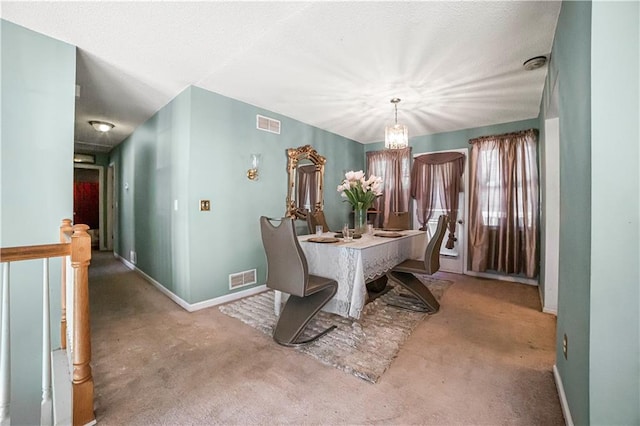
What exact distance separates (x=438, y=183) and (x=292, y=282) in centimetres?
355

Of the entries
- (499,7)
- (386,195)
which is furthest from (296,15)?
(386,195)

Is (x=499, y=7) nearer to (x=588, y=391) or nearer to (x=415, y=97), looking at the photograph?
(x=415, y=97)

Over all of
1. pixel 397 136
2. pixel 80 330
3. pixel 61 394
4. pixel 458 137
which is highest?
pixel 458 137

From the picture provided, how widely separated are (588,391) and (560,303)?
31.8 inches

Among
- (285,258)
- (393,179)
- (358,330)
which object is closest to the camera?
(285,258)

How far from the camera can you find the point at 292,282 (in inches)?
82.4

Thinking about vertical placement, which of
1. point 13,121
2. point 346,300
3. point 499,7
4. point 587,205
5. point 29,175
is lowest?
point 346,300

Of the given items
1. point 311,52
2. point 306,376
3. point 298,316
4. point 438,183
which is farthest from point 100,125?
point 438,183

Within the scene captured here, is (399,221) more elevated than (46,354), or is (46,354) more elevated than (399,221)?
(399,221)

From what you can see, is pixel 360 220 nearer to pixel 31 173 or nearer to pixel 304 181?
pixel 304 181

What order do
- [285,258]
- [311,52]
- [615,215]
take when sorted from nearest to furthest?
[615,215] → [285,258] → [311,52]

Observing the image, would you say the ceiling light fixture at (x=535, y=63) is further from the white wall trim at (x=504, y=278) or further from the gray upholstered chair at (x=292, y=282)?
the white wall trim at (x=504, y=278)

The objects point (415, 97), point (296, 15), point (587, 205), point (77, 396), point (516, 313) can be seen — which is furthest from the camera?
point (415, 97)

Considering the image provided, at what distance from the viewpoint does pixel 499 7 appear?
5.53 ft
